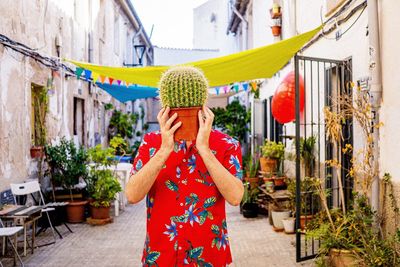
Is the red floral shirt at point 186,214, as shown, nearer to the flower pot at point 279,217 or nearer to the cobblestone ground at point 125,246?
the cobblestone ground at point 125,246

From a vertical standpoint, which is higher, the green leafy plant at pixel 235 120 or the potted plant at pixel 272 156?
the green leafy plant at pixel 235 120

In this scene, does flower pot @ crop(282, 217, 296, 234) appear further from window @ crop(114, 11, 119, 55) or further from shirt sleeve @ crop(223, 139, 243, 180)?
window @ crop(114, 11, 119, 55)

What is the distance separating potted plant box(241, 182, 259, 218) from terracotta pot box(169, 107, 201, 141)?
6732mm

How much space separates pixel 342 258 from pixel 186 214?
10.00 feet


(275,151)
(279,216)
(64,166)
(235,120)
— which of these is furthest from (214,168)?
(235,120)

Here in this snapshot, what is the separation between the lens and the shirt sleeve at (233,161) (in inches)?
81.5

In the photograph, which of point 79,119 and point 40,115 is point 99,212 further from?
point 79,119

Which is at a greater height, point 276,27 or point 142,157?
point 276,27

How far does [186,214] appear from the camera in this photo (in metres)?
2.02

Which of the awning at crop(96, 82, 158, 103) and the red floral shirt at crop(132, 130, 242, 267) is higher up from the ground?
the awning at crop(96, 82, 158, 103)

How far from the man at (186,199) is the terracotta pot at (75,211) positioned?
6531 millimetres

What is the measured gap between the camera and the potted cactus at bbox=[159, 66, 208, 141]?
194cm

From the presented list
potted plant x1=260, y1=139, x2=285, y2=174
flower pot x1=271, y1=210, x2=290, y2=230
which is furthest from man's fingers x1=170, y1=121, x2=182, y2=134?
potted plant x1=260, y1=139, x2=285, y2=174

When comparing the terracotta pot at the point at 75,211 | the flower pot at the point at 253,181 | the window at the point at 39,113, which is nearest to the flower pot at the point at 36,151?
the window at the point at 39,113
